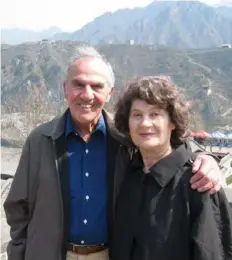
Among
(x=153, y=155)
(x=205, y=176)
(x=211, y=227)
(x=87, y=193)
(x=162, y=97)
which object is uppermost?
(x=162, y=97)

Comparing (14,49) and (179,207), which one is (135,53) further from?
(179,207)

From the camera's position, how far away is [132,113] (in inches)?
91.0

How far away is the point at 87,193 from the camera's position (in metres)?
2.48

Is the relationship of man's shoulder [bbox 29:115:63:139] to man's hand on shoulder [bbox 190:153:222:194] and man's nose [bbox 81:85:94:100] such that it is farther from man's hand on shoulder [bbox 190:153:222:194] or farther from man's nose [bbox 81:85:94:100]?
man's hand on shoulder [bbox 190:153:222:194]

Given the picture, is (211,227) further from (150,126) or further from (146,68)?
(146,68)

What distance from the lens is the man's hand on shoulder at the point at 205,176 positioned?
6.68 feet

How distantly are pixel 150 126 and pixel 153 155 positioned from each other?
201 millimetres

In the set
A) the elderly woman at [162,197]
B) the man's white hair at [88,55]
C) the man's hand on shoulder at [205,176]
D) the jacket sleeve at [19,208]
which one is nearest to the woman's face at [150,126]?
the elderly woman at [162,197]

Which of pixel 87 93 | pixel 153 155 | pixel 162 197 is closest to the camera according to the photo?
pixel 162 197

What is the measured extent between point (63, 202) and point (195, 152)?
83cm

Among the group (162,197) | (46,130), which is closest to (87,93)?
(46,130)

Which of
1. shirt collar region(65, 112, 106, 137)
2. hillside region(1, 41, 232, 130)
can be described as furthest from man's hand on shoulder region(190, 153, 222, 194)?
hillside region(1, 41, 232, 130)

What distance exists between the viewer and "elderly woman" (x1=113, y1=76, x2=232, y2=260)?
2057 mm

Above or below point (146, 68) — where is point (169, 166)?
below
